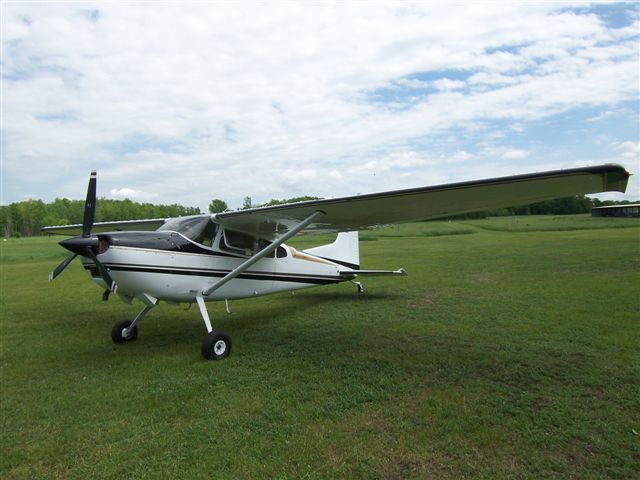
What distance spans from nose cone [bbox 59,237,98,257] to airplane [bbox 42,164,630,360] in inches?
0.4

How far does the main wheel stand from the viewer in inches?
239

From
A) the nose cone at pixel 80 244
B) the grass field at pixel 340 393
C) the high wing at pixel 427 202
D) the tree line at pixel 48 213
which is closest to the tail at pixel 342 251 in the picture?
the grass field at pixel 340 393

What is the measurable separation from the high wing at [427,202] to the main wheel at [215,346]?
1927 millimetres

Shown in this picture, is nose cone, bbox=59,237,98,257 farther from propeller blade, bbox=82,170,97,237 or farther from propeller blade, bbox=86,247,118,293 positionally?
propeller blade, bbox=82,170,97,237

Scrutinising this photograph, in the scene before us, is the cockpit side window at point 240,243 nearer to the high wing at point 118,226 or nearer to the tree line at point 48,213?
the high wing at point 118,226

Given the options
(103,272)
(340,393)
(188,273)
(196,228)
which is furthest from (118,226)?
(340,393)

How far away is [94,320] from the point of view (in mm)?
9383

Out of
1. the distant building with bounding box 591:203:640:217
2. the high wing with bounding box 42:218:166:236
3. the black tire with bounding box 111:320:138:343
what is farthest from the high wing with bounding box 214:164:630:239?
the distant building with bounding box 591:203:640:217

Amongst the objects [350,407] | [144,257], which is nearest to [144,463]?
[350,407]

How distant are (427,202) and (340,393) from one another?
2637 millimetres

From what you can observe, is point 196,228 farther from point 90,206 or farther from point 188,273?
point 90,206

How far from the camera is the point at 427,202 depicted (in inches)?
214

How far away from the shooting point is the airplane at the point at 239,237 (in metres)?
4.55

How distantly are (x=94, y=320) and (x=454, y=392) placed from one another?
8.15 m
